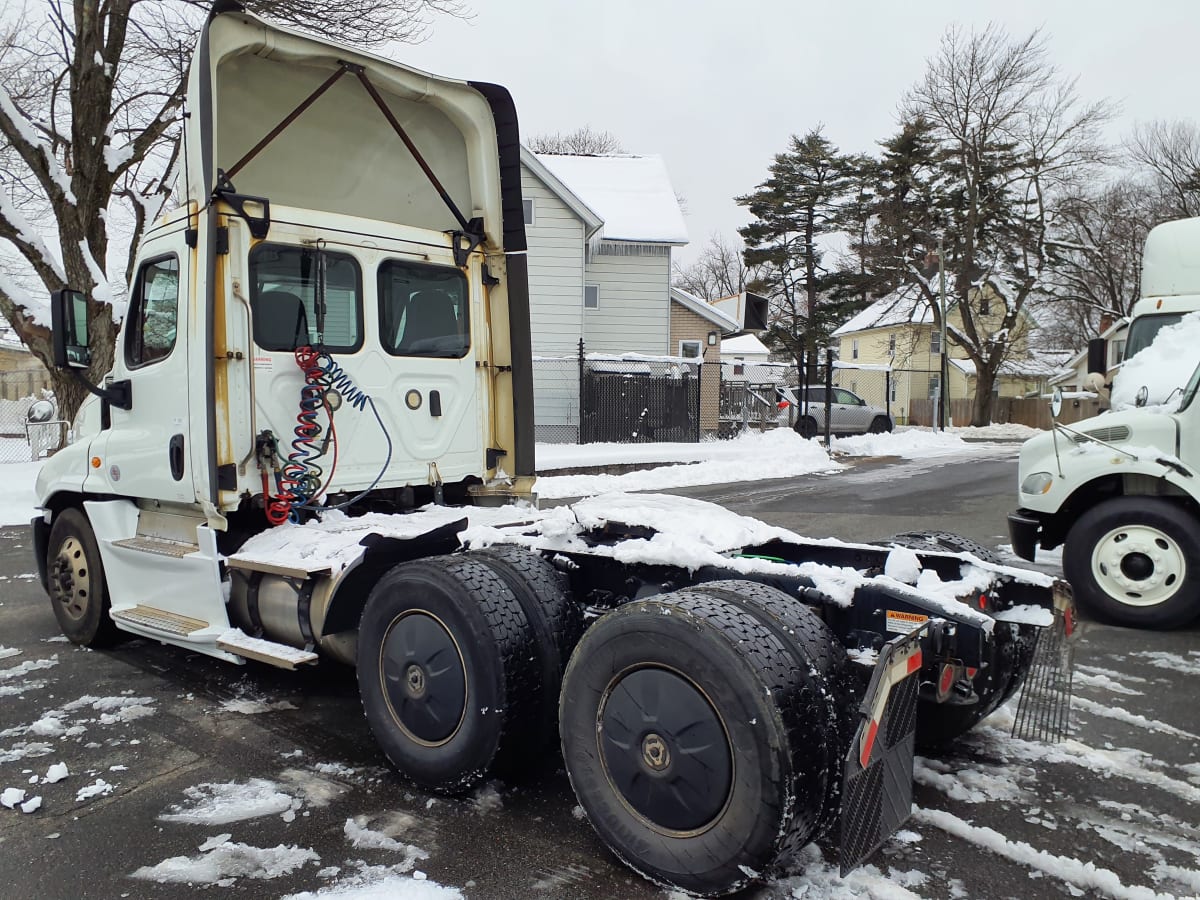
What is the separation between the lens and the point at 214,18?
4.38m

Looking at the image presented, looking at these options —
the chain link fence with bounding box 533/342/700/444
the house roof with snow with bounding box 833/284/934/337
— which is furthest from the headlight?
the house roof with snow with bounding box 833/284/934/337

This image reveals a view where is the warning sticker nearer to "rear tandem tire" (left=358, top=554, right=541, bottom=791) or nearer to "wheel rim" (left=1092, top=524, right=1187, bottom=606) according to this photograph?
"rear tandem tire" (left=358, top=554, right=541, bottom=791)

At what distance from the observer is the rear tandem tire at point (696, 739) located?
2.56 metres

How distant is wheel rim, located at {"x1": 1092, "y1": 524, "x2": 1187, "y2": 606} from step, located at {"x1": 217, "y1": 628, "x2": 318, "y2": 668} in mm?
5380

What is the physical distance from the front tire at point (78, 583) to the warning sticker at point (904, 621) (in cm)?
471

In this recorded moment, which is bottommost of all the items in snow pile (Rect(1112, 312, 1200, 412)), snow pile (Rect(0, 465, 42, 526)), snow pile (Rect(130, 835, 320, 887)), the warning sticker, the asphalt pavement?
snow pile (Rect(130, 835, 320, 887))

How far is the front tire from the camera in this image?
5449mm

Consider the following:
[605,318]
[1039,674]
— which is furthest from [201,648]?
[605,318]

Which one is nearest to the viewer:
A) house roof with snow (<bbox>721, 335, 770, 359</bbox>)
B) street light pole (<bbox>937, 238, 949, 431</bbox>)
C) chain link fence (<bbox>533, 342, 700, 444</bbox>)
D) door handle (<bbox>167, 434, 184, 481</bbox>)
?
door handle (<bbox>167, 434, 184, 481</bbox>)

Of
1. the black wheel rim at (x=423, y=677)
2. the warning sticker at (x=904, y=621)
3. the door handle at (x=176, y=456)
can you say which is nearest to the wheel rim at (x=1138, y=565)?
the warning sticker at (x=904, y=621)

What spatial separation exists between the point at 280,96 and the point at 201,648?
3166 millimetres

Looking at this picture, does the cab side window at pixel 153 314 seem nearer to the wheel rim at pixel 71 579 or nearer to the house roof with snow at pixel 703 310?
the wheel rim at pixel 71 579

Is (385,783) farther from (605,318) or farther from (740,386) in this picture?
(605,318)

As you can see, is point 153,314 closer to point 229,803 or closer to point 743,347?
point 229,803
